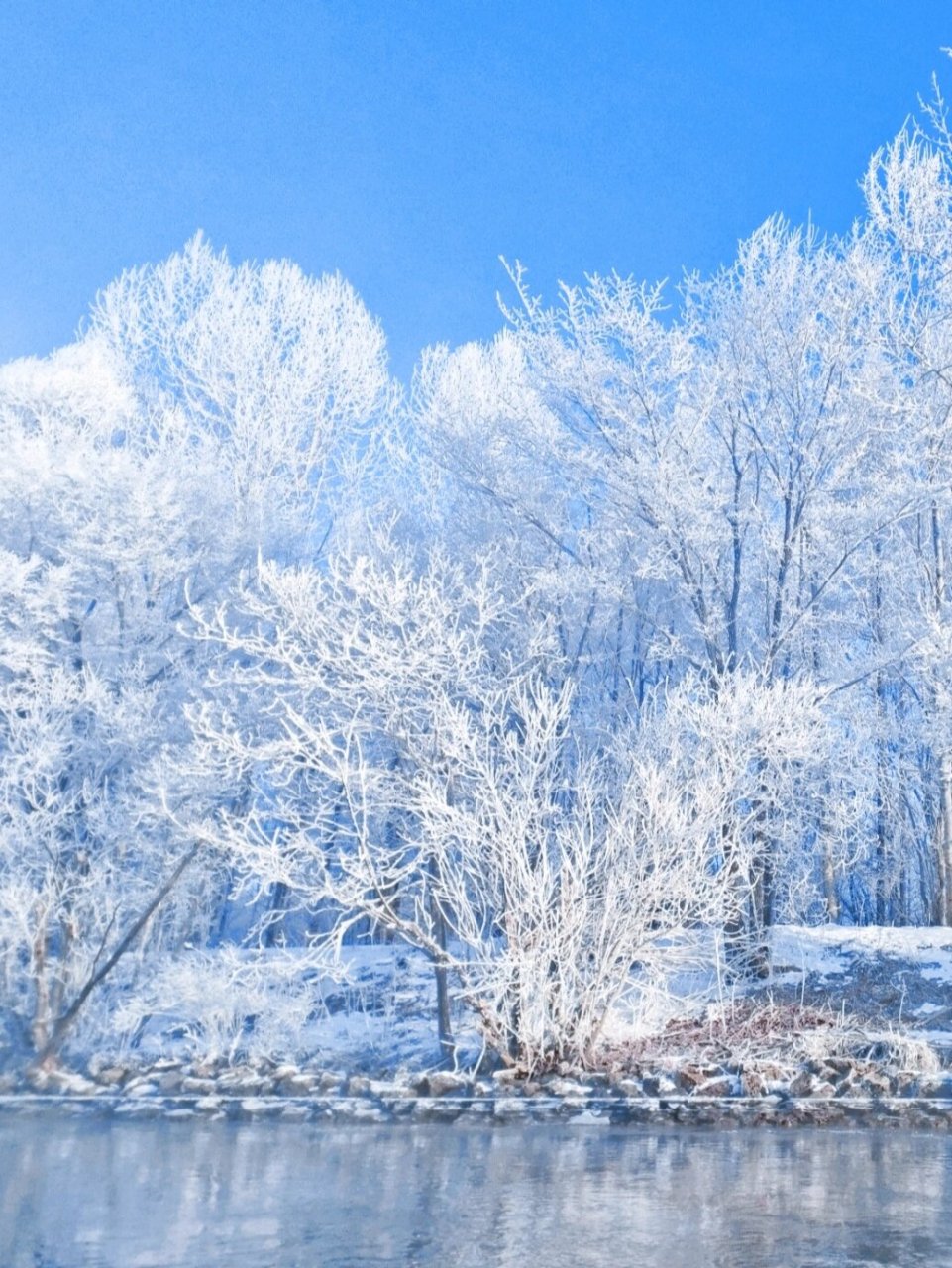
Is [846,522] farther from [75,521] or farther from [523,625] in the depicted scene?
[75,521]

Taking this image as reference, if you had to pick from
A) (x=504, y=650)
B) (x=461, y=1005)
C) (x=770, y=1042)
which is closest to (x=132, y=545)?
(x=504, y=650)

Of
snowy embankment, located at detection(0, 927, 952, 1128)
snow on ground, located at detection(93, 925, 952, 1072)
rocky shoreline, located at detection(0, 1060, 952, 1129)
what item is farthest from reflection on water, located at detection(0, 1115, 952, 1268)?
snow on ground, located at detection(93, 925, 952, 1072)

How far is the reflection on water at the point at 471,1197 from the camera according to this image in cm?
698

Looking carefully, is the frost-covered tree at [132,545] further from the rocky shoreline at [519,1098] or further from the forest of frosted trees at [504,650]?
the rocky shoreline at [519,1098]

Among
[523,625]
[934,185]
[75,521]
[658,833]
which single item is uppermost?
[934,185]

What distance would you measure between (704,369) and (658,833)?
783 cm

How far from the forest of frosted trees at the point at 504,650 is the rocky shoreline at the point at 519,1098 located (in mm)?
787

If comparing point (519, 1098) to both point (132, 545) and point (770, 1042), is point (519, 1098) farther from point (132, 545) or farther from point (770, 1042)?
point (132, 545)

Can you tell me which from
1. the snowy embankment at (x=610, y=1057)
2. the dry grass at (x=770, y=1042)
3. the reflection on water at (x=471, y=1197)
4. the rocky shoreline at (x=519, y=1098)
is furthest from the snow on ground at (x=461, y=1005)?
the reflection on water at (x=471, y=1197)

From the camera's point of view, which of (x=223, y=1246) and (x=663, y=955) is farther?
(x=663, y=955)

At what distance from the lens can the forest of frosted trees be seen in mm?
13461

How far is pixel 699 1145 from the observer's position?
10477 mm

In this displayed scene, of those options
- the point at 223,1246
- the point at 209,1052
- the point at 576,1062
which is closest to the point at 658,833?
the point at 576,1062

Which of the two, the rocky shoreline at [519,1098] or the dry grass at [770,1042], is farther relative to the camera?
the dry grass at [770,1042]
